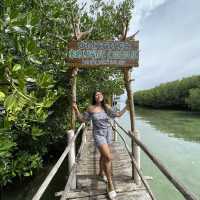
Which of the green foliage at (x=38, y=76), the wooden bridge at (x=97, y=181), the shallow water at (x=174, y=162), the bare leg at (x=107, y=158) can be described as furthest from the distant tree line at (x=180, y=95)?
the bare leg at (x=107, y=158)

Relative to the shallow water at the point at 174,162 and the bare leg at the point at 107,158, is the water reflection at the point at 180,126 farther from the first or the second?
the bare leg at the point at 107,158

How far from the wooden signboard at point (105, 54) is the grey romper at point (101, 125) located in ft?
2.59

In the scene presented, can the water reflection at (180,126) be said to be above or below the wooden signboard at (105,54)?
below

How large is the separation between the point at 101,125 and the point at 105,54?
44.5 inches

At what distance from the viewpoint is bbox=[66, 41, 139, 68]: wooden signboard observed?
447 cm

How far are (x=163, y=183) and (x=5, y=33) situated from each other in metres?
7.48

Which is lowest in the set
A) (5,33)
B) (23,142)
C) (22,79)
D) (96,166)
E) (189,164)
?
(189,164)

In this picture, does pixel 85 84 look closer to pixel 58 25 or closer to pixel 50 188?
pixel 58 25

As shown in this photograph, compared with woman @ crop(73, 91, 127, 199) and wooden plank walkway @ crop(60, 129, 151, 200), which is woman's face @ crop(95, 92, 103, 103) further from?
wooden plank walkway @ crop(60, 129, 151, 200)

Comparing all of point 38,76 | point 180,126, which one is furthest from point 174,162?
point 180,126

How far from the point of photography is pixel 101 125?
4328mm

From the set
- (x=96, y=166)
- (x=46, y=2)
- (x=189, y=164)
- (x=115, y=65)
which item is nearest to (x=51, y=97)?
(x=115, y=65)

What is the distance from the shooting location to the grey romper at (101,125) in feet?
14.0

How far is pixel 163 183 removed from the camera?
8.46 metres
